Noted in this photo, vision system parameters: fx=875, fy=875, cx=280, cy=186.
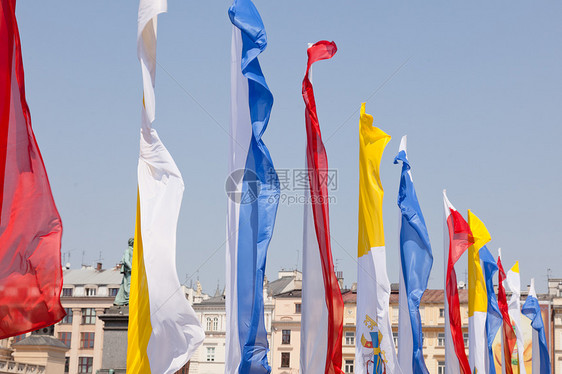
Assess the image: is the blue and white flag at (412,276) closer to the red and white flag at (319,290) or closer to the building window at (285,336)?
the red and white flag at (319,290)

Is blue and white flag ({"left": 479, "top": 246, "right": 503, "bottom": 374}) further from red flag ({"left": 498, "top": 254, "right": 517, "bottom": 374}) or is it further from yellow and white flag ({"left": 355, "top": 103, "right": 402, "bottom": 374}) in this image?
→ yellow and white flag ({"left": 355, "top": 103, "right": 402, "bottom": 374})

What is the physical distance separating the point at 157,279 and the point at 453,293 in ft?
49.3

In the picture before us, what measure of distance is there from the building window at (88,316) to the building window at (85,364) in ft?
12.5

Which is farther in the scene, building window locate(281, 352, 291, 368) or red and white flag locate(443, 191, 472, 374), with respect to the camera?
building window locate(281, 352, 291, 368)

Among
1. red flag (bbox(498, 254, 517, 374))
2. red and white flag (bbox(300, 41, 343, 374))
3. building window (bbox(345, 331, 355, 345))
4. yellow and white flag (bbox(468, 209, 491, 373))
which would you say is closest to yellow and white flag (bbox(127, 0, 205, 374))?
red and white flag (bbox(300, 41, 343, 374))

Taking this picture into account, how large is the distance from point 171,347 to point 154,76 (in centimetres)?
393

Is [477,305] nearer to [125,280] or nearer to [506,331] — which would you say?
[506,331]

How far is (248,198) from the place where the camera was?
15.1 metres

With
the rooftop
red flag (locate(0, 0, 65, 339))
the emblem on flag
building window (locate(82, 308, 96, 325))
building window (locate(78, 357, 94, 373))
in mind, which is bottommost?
building window (locate(78, 357, 94, 373))

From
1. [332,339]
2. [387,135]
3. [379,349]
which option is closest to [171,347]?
[332,339]

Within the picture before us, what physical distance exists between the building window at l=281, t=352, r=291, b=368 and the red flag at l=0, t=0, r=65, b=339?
264ft

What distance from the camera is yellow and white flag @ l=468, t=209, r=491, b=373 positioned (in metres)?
28.6

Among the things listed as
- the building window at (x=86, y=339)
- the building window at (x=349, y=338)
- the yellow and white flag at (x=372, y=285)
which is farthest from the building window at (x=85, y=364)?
the yellow and white flag at (x=372, y=285)

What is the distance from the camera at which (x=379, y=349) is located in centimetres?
1980
